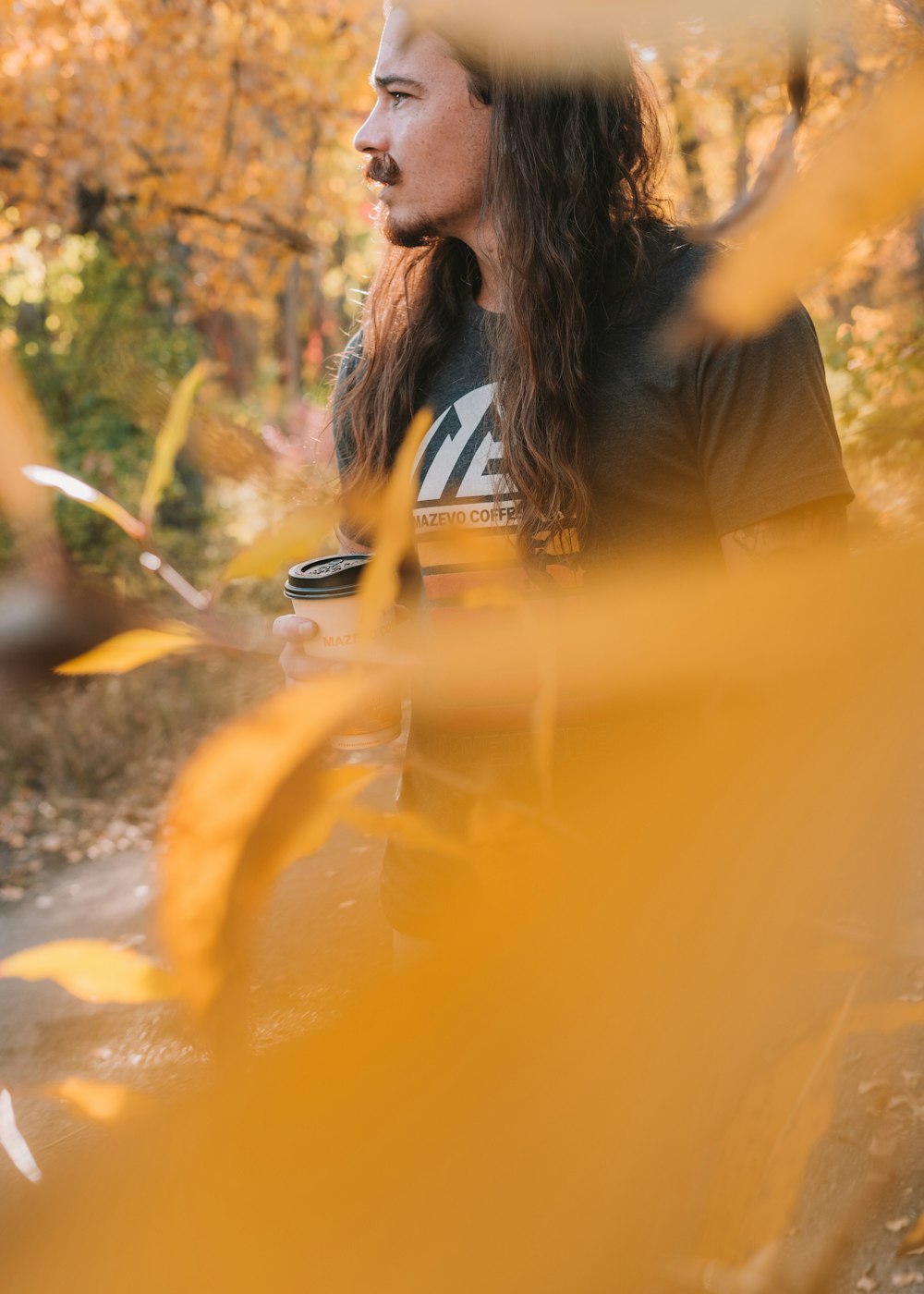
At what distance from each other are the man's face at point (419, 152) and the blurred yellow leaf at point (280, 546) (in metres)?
→ 0.71

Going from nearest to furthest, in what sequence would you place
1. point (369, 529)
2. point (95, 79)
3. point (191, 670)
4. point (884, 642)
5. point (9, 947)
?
point (884, 642) < point (369, 529) < point (9, 947) < point (191, 670) < point (95, 79)

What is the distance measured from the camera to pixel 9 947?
12.7 feet

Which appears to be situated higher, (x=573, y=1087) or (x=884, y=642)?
(x=884, y=642)

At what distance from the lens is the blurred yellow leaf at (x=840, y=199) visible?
281mm

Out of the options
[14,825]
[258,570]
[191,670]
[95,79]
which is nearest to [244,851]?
[258,570]

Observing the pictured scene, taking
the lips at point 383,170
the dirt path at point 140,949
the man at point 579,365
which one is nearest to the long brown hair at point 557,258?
the man at point 579,365

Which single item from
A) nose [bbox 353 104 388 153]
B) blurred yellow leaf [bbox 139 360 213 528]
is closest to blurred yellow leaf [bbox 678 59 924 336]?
blurred yellow leaf [bbox 139 360 213 528]

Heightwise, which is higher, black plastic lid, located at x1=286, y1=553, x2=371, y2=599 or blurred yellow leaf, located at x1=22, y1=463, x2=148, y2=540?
blurred yellow leaf, located at x1=22, y1=463, x2=148, y2=540

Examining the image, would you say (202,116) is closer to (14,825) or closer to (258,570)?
(14,825)

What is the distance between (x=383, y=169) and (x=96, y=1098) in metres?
1.05

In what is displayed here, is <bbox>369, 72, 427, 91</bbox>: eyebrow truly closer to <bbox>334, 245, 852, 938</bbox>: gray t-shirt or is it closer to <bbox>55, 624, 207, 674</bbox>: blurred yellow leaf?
<bbox>334, 245, 852, 938</bbox>: gray t-shirt

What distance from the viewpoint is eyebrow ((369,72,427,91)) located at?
3.18ft

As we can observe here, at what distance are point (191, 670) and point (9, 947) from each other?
2367 millimetres

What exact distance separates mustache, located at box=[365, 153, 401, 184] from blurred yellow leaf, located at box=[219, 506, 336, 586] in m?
0.90
